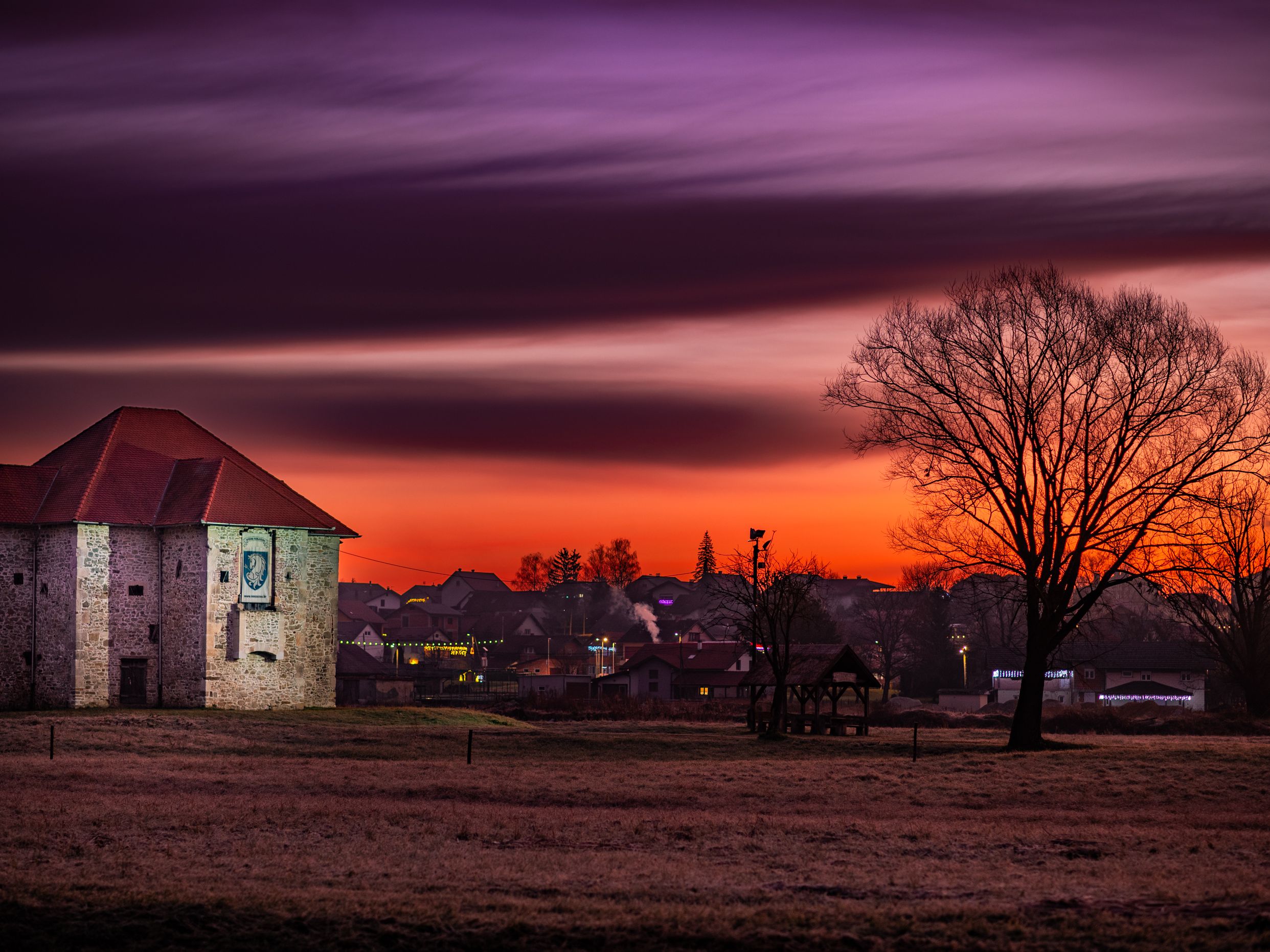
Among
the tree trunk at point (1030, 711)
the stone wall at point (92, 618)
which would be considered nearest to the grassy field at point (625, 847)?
the tree trunk at point (1030, 711)

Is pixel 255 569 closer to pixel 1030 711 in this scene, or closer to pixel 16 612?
pixel 16 612

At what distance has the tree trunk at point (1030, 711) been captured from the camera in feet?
132

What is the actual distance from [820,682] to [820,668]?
3.63 ft

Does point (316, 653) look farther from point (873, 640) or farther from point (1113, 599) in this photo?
point (1113, 599)

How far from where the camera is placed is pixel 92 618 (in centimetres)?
5316

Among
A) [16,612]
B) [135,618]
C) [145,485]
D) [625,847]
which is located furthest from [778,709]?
[16,612]

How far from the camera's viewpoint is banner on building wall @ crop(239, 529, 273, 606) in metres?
55.5

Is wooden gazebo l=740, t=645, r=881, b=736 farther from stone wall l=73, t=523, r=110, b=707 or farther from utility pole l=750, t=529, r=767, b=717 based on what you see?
→ stone wall l=73, t=523, r=110, b=707

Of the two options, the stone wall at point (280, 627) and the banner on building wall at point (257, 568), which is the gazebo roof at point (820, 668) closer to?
the stone wall at point (280, 627)

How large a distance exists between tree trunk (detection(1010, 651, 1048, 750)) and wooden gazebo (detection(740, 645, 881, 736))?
8.09 meters

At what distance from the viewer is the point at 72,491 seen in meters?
55.3

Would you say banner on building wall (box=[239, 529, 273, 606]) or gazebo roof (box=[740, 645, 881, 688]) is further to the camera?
banner on building wall (box=[239, 529, 273, 606])

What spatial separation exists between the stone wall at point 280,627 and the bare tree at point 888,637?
191 ft

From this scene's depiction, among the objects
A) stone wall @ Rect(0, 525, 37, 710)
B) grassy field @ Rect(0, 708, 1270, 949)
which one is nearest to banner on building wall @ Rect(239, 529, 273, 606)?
stone wall @ Rect(0, 525, 37, 710)
